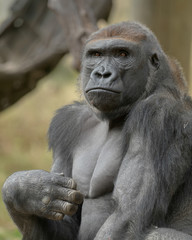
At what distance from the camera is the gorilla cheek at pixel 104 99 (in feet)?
15.3

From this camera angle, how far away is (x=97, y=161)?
16.2 feet

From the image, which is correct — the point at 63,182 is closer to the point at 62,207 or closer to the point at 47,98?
the point at 62,207

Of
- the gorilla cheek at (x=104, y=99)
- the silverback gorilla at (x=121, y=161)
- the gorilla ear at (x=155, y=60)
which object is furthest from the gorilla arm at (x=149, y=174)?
the gorilla ear at (x=155, y=60)

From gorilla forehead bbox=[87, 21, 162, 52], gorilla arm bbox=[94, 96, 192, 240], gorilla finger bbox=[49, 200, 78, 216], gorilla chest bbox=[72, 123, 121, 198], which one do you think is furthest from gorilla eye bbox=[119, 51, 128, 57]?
gorilla finger bbox=[49, 200, 78, 216]

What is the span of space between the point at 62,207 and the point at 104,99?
3.06 feet

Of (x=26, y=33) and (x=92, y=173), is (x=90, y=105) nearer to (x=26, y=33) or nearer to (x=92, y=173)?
(x=92, y=173)

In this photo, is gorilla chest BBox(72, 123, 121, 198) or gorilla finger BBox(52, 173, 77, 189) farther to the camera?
gorilla chest BBox(72, 123, 121, 198)

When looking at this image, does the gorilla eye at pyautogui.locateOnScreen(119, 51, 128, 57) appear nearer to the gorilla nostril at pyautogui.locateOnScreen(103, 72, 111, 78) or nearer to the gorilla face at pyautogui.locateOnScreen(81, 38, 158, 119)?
the gorilla face at pyautogui.locateOnScreen(81, 38, 158, 119)

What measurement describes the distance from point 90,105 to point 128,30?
2.37ft

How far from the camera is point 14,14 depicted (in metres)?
9.35

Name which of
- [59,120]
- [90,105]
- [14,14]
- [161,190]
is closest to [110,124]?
[90,105]

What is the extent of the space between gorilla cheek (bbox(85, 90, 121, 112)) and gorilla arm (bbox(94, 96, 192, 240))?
0.69 ft

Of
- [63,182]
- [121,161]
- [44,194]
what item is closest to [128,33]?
[121,161]

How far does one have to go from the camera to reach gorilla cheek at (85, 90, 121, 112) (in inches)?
184
